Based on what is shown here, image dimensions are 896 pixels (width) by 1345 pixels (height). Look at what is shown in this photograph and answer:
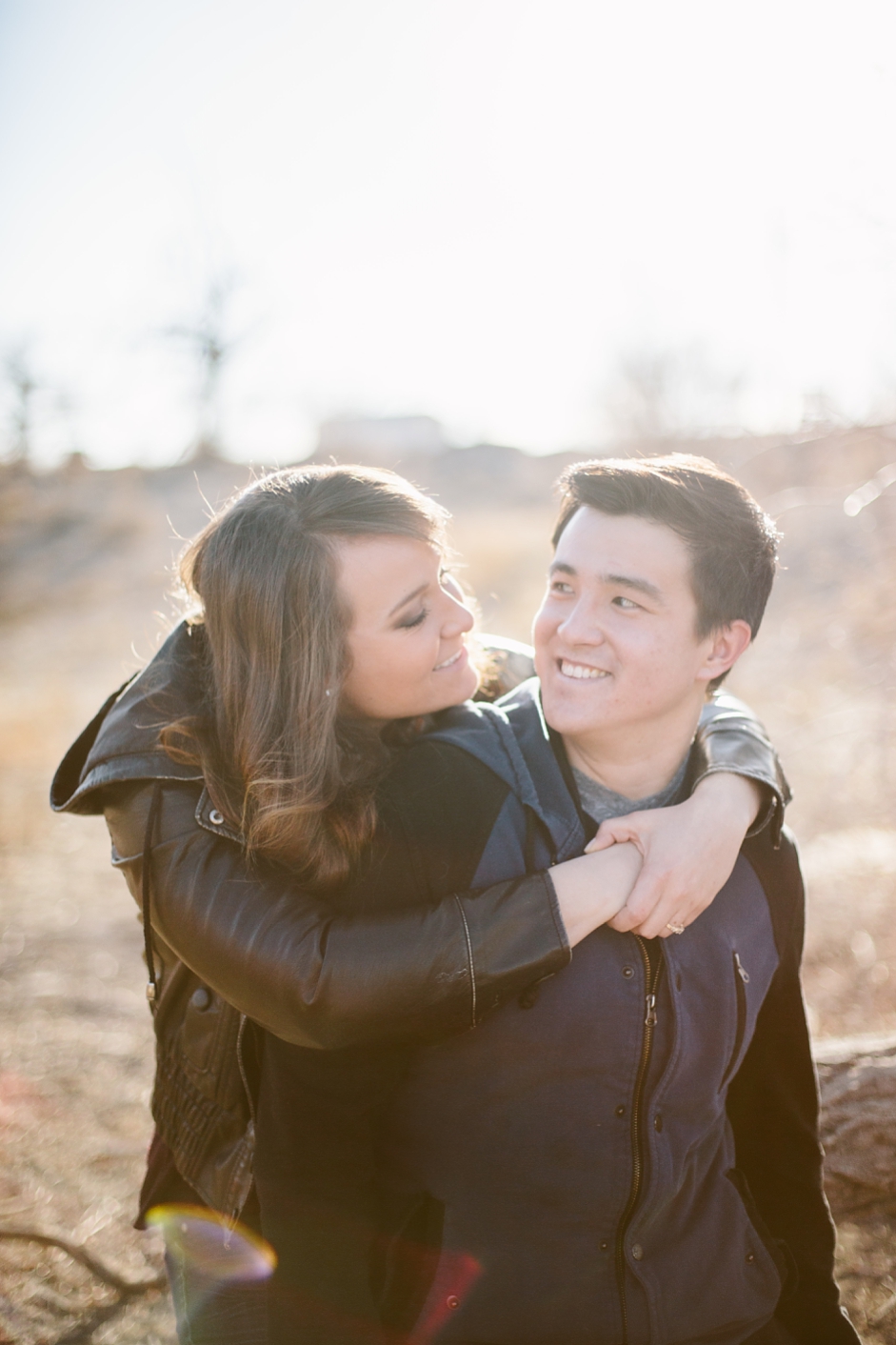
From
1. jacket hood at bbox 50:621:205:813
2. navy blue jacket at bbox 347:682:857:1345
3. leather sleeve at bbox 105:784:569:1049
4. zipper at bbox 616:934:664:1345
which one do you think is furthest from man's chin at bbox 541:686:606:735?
jacket hood at bbox 50:621:205:813

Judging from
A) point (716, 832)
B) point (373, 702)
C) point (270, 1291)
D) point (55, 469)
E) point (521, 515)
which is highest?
point (373, 702)

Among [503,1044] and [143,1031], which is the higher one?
[503,1044]

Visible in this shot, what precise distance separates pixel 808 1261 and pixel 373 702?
6.10ft

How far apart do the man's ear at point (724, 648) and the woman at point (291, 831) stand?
0.18 meters

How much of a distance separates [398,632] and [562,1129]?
1.21 meters

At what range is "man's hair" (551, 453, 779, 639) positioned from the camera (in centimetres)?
219

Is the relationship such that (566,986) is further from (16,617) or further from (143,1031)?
(16,617)

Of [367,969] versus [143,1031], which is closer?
[367,969]

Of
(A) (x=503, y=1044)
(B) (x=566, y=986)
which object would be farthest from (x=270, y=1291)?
(B) (x=566, y=986)

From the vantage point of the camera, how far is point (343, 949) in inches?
63.9

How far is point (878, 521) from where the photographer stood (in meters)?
5.10

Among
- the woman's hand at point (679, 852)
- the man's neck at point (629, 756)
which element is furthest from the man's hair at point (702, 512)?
the woman's hand at point (679, 852)

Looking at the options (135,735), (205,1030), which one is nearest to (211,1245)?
(205,1030)

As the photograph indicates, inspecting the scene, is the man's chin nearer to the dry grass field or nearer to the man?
the man
